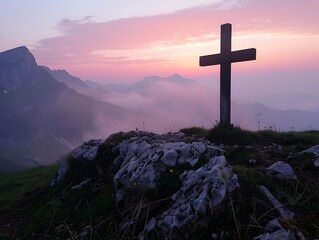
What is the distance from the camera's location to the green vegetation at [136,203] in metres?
6.17

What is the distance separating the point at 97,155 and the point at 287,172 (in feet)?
19.2

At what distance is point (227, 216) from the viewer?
6230 mm

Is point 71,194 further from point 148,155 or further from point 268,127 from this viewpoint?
point 268,127

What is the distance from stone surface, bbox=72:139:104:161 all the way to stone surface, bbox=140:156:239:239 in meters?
4.86

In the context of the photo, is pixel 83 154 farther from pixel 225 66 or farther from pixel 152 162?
pixel 225 66

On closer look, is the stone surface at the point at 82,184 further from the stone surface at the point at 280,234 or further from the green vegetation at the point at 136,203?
the stone surface at the point at 280,234

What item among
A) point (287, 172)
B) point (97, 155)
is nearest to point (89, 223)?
point (97, 155)

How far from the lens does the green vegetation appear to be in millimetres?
6172

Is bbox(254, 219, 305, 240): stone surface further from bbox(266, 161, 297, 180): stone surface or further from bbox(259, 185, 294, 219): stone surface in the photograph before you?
bbox(266, 161, 297, 180): stone surface

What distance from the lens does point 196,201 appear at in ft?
20.8

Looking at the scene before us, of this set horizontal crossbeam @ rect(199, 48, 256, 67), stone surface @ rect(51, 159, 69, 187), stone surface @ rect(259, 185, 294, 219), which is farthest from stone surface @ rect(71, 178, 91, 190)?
horizontal crossbeam @ rect(199, 48, 256, 67)

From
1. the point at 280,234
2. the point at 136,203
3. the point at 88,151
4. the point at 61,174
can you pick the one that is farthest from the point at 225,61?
the point at 280,234

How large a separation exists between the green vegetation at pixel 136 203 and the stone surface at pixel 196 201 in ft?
0.60

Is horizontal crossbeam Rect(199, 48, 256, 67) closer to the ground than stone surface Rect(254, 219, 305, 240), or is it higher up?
higher up
